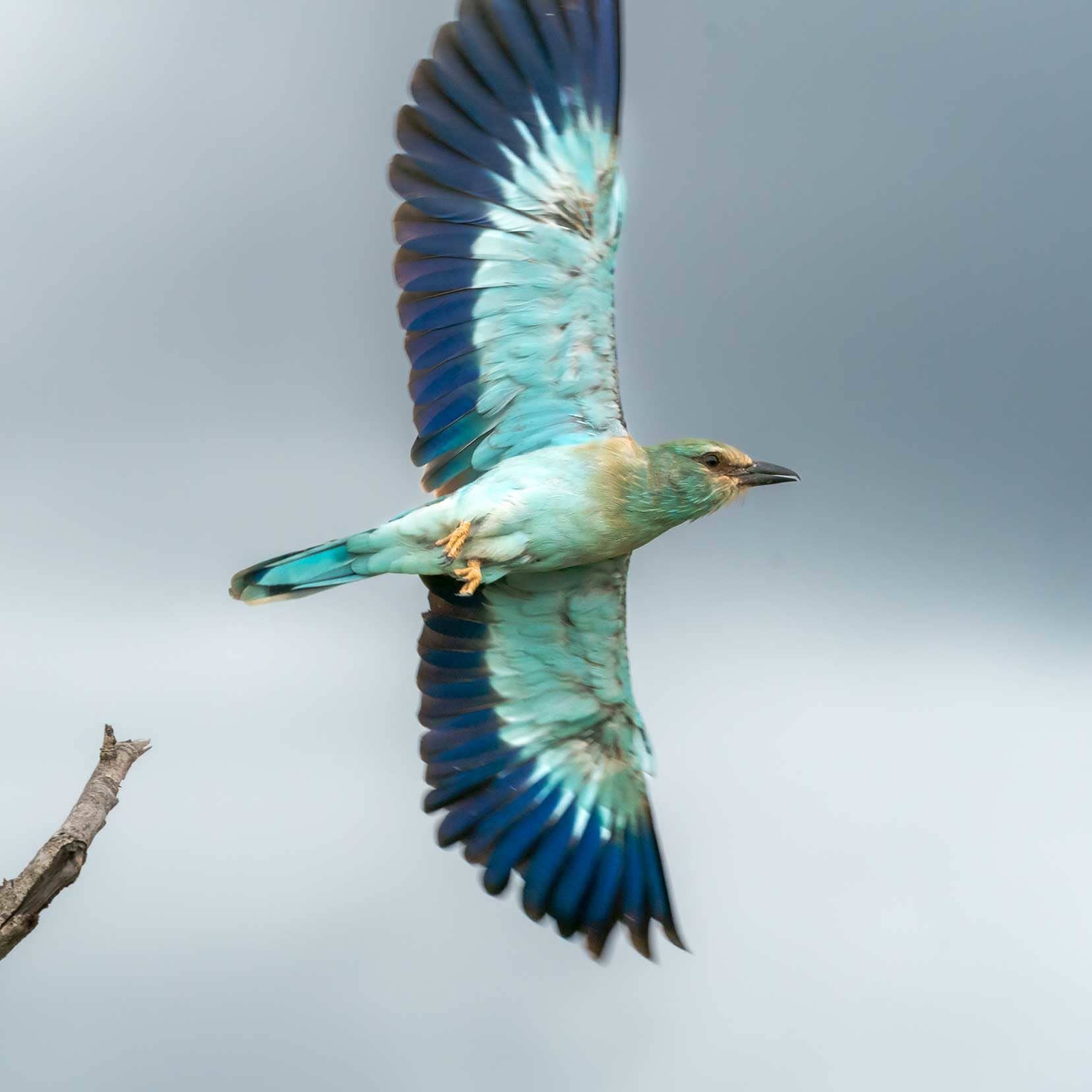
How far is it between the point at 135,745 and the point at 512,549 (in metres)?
1.26

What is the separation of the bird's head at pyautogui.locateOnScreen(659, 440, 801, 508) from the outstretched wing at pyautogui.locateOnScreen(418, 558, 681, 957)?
→ 433mm

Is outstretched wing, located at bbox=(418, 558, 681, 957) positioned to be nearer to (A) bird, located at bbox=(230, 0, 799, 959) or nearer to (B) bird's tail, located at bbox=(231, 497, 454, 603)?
(A) bird, located at bbox=(230, 0, 799, 959)

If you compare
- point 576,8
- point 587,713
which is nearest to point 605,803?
point 587,713

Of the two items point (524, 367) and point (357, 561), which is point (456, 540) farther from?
point (524, 367)

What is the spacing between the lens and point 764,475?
425cm

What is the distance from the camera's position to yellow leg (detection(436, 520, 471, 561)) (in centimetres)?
394

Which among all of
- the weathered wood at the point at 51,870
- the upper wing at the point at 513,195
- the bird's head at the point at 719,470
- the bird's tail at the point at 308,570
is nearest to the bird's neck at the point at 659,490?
the bird's head at the point at 719,470

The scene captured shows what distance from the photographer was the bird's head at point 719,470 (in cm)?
411

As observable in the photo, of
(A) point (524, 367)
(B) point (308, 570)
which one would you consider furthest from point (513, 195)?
(B) point (308, 570)

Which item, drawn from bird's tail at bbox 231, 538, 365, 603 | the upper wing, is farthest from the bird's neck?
bird's tail at bbox 231, 538, 365, 603

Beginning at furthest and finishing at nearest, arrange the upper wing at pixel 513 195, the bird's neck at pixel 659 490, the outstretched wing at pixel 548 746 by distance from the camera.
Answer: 1. the outstretched wing at pixel 548 746
2. the bird's neck at pixel 659 490
3. the upper wing at pixel 513 195

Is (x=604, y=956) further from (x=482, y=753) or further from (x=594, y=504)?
(x=594, y=504)

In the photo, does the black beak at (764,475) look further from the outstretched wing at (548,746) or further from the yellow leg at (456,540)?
the yellow leg at (456,540)

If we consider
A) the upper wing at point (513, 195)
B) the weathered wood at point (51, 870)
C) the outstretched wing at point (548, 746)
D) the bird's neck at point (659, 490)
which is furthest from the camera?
the outstretched wing at point (548, 746)
